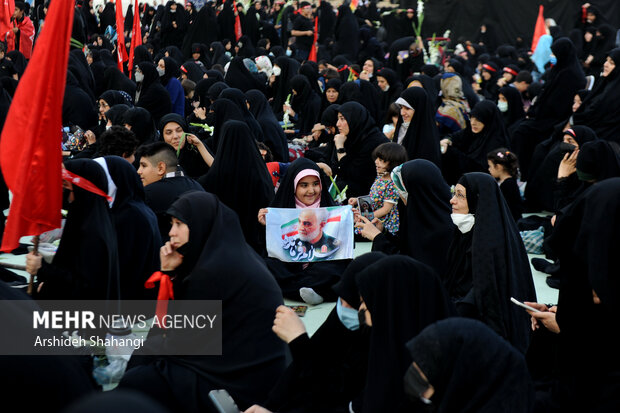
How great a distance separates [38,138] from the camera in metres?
3.34

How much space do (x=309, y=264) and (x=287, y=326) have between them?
2.30m

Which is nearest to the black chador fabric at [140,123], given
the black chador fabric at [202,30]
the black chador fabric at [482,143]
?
the black chador fabric at [482,143]

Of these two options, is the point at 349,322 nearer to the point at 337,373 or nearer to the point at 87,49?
the point at 337,373

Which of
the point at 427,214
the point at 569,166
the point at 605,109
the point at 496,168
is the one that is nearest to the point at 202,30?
the point at 605,109

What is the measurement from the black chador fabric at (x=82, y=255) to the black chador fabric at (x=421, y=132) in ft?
12.9

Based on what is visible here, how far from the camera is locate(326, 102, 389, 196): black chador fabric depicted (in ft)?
23.4

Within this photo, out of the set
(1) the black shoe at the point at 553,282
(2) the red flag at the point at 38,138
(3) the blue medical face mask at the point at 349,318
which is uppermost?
(2) the red flag at the point at 38,138

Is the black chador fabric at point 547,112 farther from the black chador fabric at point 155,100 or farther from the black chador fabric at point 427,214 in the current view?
the black chador fabric at point 427,214

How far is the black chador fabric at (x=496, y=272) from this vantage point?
379 centimetres

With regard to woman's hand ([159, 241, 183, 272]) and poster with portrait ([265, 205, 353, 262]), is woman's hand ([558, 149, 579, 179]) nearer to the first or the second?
poster with portrait ([265, 205, 353, 262])

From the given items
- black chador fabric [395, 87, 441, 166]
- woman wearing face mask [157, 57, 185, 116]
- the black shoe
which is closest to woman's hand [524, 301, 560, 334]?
the black shoe

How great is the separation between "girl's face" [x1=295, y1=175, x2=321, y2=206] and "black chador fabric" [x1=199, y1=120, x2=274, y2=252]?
61 cm

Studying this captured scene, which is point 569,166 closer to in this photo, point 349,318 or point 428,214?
point 428,214

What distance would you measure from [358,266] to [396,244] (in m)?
1.92
